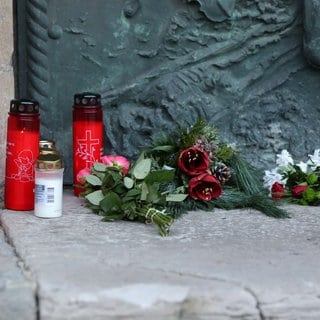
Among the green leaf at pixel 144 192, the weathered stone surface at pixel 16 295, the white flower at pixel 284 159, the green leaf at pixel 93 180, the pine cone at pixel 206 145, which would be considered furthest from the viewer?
the white flower at pixel 284 159

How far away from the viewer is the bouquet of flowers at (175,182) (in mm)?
2652

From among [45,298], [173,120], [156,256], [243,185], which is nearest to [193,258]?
[156,256]

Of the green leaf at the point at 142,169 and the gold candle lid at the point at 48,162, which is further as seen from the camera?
the green leaf at the point at 142,169

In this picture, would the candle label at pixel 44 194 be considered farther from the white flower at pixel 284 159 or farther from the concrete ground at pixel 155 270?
the white flower at pixel 284 159

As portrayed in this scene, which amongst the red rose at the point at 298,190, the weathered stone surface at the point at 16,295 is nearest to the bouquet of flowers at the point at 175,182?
the red rose at the point at 298,190

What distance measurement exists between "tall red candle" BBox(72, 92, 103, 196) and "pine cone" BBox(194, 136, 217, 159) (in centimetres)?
34

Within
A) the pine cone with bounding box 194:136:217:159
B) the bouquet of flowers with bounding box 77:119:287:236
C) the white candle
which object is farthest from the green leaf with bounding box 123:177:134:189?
the pine cone with bounding box 194:136:217:159

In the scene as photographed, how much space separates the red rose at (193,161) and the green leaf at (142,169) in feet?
0.46

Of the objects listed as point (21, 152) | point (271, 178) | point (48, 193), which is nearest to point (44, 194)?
point (48, 193)

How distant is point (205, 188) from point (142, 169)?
258 millimetres

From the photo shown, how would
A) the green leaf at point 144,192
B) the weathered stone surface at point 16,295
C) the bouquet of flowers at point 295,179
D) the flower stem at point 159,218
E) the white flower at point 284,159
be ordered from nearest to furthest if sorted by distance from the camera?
the weathered stone surface at point 16,295 < the flower stem at point 159,218 < the green leaf at point 144,192 < the bouquet of flowers at point 295,179 < the white flower at point 284,159

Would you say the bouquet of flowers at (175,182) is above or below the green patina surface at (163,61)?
below

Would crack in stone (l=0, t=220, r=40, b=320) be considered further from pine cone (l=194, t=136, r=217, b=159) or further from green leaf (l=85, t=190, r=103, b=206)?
pine cone (l=194, t=136, r=217, b=159)

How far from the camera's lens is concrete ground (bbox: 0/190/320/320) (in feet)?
6.42
